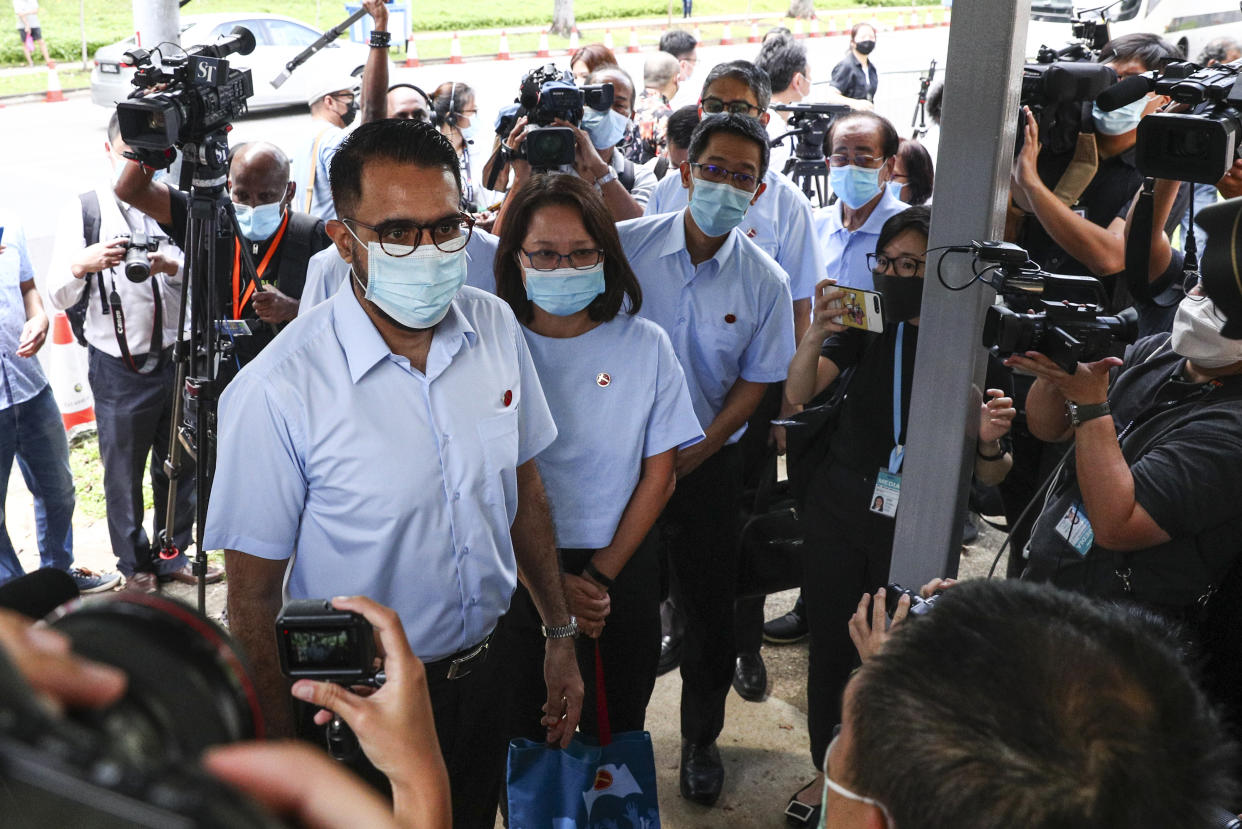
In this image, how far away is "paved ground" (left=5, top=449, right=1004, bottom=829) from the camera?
124 inches

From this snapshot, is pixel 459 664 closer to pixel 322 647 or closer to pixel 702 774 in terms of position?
pixel 322 647

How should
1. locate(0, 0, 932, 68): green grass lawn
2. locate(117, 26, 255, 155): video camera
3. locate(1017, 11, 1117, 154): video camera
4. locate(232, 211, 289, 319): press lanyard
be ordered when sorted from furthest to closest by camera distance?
locate(0, 0, 932, 68): green grass lawn → locate(232, 211, 289, 319): press lanyard → locate(1017, 11, 1117, 154): video camera → locate(117, 26, 255, 155): video camera

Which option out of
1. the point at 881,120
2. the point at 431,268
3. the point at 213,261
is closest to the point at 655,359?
the point at 431,268

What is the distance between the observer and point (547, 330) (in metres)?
2.73

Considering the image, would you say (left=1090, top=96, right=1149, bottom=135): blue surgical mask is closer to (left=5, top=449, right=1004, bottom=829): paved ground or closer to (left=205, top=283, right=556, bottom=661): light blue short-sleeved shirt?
(left=5, top=449, right=1004, bottom=829): paved ground

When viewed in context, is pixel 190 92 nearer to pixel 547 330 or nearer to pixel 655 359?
pixel 547 330

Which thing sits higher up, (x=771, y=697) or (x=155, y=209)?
(x=155, y=209)

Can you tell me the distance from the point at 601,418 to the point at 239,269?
159 centimetres

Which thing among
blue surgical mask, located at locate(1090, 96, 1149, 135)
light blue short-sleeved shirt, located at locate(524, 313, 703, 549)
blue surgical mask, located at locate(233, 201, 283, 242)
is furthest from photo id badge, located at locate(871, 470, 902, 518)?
blue surgical mask, located at locate(233, 201, 283, 242)

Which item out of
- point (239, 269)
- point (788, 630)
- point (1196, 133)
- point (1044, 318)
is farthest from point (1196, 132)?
point (239, 269)

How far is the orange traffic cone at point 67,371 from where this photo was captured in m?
5.23

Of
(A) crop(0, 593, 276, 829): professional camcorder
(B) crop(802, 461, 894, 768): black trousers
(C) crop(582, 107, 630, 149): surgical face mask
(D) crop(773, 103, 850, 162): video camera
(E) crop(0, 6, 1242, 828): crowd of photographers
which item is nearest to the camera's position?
(A) crop(0, 593, 276, 829): professional camcorder

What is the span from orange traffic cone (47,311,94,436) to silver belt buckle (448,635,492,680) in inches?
144

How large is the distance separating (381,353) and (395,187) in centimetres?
36
